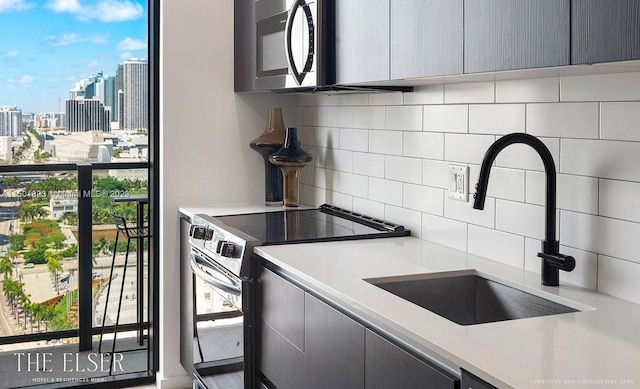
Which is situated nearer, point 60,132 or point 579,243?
point 579,243

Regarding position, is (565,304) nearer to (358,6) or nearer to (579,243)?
(579,243)

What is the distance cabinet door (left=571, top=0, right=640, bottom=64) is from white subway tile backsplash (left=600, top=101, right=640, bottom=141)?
34 centimetres

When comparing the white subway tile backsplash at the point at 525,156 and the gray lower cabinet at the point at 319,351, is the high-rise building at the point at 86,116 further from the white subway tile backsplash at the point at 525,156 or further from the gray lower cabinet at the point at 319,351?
the white subway tile backsplash at the point at 525,156

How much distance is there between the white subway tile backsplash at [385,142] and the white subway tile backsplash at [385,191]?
0.37 feet

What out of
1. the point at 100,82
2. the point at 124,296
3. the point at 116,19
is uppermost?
the point at 116,19

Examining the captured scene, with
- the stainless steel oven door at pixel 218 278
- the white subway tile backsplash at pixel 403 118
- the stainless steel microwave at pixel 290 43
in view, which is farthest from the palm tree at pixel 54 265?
the white subway tile backsplash at pixel 403 118

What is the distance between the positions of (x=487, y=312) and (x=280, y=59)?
1382 millimetres

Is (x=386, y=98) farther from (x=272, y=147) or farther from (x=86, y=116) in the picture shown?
(x=86, y=116)

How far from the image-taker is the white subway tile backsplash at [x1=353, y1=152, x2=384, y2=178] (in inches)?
108

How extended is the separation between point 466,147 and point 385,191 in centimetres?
54

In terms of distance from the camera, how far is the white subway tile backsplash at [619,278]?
163cm

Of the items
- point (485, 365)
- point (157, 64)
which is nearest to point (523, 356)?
point (485, 365)

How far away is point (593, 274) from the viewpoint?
5.74ft

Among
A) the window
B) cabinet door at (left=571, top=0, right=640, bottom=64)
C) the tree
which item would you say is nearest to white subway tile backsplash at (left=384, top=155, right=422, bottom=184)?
cabinet door at (left=571, top=0, right=640, bottom=64)
